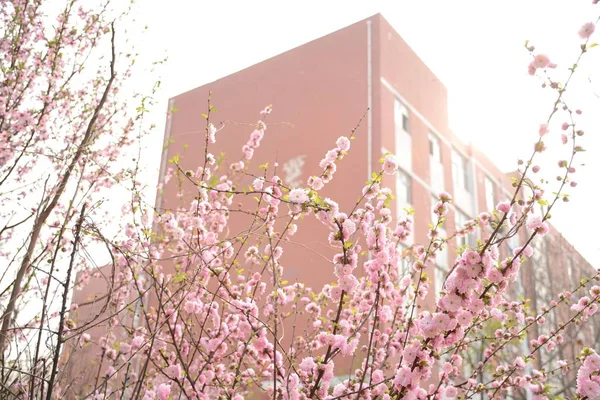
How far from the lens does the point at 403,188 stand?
39.7ft

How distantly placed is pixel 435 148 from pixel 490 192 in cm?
383

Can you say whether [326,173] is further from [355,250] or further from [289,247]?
[289,247]

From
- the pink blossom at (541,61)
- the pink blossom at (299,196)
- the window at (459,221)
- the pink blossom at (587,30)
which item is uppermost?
the window at (459,221)

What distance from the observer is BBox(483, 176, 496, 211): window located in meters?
16.5

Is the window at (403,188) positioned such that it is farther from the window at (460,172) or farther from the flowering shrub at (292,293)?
the flowering shrub at (292,293)

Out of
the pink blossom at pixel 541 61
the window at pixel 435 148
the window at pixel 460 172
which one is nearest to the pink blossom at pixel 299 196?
the pink blossom at pixel 541 61

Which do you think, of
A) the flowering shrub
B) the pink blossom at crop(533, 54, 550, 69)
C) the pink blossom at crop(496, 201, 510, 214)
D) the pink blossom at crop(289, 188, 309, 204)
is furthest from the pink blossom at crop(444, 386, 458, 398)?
the pink blossom at crop(533, 54, 550, 69)

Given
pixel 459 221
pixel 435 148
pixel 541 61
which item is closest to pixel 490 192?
pixel 459 221

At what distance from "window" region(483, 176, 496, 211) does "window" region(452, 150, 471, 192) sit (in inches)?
44.8

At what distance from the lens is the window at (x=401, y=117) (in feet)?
40.6

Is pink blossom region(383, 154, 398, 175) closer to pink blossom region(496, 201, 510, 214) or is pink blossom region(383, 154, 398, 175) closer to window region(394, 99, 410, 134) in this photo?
pink blossom region(496, 201, 510, 214)

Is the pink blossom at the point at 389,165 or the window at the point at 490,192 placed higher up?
the window at the point at 490,192

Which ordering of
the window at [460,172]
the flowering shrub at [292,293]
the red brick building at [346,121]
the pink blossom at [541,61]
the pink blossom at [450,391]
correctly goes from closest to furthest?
the flowering shrub at [292,293], the pink blossom at [541,61], the pink blossom at [450,391], the red brick building at [346,121], the window at [460,172]

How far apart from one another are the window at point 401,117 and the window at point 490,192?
4647 millimetres
